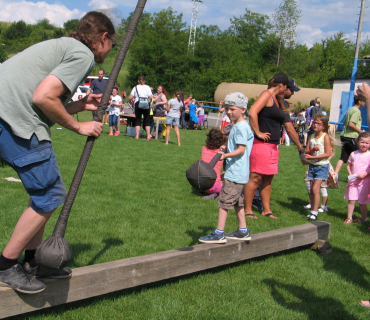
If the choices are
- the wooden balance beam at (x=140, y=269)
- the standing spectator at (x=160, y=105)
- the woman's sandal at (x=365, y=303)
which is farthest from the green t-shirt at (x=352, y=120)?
the standing spectator at (x=160, y=105)

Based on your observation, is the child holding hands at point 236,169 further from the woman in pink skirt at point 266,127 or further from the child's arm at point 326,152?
the child's arm at point 326,152

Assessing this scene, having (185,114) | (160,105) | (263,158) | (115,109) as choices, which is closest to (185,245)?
(263,158)

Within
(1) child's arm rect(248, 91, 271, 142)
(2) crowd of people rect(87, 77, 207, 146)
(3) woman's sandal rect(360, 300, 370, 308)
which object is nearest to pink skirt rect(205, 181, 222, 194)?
(1) child's arm rect(248, 91, 271, 142)

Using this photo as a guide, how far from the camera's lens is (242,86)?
44.0m

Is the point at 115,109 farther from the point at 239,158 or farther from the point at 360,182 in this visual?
the point at 239,158

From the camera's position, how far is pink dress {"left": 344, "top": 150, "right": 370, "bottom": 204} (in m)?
6.80

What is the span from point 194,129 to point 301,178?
13.7 meters

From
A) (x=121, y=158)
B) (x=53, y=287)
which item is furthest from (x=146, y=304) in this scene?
(x=121, y=158)

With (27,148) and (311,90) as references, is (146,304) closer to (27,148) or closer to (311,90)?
(27,148)

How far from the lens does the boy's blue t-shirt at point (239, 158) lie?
4529mm

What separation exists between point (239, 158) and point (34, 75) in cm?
257

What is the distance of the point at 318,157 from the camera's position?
667cm

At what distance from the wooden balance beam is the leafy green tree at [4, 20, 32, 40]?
3273 inches

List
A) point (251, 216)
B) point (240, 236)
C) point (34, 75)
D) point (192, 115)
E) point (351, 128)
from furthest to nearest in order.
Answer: point (192, 115), point (351, 128), point (251, 216), point (240, 236), point (34, 75)
